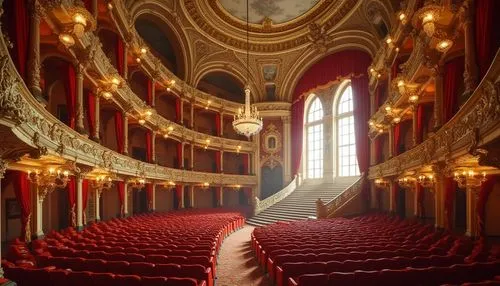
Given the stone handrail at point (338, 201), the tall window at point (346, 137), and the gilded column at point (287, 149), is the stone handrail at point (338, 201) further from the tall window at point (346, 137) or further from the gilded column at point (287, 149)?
the gilded column at point (287, 149)

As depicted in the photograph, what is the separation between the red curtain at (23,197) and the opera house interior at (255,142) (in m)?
0.06

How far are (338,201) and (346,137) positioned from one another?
796 cm

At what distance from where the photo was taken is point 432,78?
1096cm

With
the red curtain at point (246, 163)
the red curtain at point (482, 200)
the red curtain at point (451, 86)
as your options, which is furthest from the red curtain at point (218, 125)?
the red curtain at point (482, 200)

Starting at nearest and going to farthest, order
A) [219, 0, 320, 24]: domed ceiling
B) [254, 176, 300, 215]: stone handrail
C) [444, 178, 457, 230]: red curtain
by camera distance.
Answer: [444, 178, 457, 230]: red curtain, [219, 0, 320, 24]: domed ceiling, [254, 176, 300, 215]: stone handrail

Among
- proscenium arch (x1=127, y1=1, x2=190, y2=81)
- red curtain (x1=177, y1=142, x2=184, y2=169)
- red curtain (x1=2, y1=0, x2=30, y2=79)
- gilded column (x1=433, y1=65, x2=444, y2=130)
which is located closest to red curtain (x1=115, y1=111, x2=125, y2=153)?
proscenium arch (x1=127, y1=1, x2=190, y2=81)

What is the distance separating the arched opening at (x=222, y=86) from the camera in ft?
94.0

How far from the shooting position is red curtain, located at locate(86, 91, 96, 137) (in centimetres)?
1276

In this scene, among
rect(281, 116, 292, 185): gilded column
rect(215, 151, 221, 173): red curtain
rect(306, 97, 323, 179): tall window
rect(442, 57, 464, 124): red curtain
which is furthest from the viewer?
rect(306, 97, 323, 179): tall window

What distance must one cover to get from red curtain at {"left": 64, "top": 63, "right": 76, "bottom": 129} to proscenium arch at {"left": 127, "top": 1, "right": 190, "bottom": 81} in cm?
658

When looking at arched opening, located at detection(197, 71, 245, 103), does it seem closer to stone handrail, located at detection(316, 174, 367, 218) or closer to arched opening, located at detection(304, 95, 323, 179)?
arched opening, located at detection(304, 95, 323, 179)

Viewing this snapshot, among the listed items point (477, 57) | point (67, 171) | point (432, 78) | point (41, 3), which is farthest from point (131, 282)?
point (432, 78)

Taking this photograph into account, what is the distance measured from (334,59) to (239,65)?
787cm

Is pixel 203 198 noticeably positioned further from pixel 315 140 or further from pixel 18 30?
pixel 18 30
